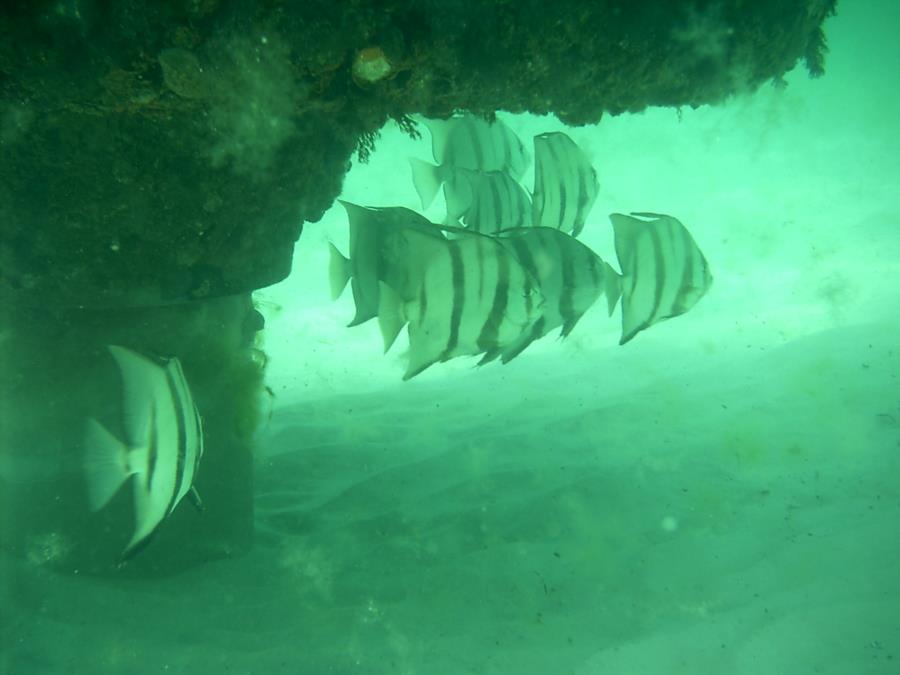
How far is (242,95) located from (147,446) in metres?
1.90

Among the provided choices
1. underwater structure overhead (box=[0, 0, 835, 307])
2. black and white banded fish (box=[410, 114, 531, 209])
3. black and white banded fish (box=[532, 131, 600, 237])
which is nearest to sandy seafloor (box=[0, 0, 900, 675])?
black and white banded fish (box=[410, 114, 531, 209])

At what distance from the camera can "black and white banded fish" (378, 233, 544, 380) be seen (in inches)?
96.0

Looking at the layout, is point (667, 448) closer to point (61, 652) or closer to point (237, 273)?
point (237, 273)

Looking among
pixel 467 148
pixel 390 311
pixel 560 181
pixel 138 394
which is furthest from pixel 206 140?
pixel 560 181

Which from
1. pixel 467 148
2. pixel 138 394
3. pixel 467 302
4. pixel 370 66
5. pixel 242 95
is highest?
pixel 467 148

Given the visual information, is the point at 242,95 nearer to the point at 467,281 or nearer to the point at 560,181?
the point at 467,281

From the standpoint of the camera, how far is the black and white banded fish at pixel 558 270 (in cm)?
292

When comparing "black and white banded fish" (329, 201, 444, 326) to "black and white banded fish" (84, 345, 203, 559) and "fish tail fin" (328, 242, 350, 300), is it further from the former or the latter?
"black and white banded fish" (84, 345, 203, 559)

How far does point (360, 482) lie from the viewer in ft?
14.9

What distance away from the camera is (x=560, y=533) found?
3.69 metres

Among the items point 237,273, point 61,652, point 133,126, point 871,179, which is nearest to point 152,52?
point 133,126

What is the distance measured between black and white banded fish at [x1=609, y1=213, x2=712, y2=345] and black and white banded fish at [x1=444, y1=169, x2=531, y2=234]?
2.92 feet

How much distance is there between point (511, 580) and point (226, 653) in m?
1.70

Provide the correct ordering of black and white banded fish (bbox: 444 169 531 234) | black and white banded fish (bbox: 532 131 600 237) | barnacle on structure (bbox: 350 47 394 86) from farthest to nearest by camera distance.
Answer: black and white banded fish (bbox: 444 169 531 234) → black and white banded fish (bbox: 532 131 600 237) → barnacle on structure (bbox: 350 47 394 86)
